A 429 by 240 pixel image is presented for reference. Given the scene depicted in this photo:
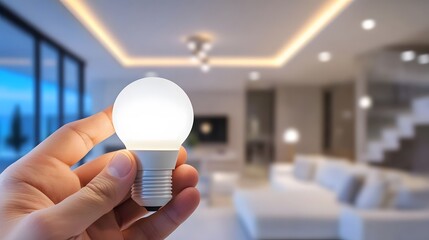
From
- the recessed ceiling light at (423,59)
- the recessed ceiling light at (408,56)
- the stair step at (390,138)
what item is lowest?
the stair step at (390,138)

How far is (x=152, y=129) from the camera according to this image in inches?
19.9

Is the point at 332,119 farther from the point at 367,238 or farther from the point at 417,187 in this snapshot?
the point at 367,238

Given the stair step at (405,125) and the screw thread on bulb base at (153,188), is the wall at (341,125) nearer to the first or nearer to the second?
the stair step at (405,125)

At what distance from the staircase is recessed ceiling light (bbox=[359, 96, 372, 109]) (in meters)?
0.41

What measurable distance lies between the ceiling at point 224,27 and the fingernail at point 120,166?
1418mm

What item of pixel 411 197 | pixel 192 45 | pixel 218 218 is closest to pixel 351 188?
pixel 411 197

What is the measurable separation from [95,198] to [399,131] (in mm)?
4592

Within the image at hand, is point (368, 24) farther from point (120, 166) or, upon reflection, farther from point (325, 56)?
point (120, 166)

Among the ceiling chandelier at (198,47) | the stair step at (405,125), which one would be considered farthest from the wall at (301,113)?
the ceiling chandelier at (198,47)

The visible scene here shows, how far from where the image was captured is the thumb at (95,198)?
512 millimetres

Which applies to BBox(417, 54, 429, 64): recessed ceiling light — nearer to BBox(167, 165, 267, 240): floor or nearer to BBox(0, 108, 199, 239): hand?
BBox(167, 165, 267, 240): floor

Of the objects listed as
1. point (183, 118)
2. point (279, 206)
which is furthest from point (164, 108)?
point (279, 206)

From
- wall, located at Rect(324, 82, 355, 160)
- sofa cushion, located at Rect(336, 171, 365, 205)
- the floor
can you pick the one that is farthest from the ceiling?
wall, located at Rect(324, 82, 355, 160)

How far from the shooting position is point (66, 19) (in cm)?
287
